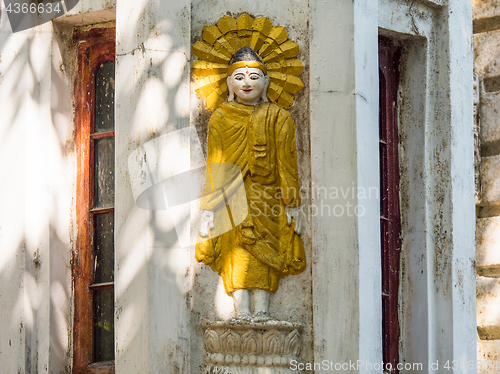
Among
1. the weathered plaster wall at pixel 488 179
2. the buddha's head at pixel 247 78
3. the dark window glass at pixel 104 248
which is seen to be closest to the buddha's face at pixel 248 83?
the buddha's head at pixel 247 78

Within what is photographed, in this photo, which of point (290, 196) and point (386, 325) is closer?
point (290, 196)

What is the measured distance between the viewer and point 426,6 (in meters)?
6.94

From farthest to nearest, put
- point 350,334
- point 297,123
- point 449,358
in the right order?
point 449,358 → point 297,123 → point 350,334

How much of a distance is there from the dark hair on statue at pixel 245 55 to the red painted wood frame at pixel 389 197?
1243 millimetres

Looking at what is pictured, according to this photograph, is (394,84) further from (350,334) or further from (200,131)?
(350,334)

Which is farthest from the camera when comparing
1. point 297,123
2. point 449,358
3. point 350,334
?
point 449,358

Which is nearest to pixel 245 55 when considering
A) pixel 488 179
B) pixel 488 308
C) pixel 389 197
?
pixel 389 197

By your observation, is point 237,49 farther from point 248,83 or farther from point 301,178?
point 301,178

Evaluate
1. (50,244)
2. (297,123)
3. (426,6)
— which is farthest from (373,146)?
(50,244)

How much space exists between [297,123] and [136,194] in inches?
49.3

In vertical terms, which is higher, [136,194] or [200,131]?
[200,131]

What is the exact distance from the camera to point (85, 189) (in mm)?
6734

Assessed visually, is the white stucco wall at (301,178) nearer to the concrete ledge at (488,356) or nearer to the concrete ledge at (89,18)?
the concrete ledge at (89,18)

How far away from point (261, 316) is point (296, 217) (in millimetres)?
730
